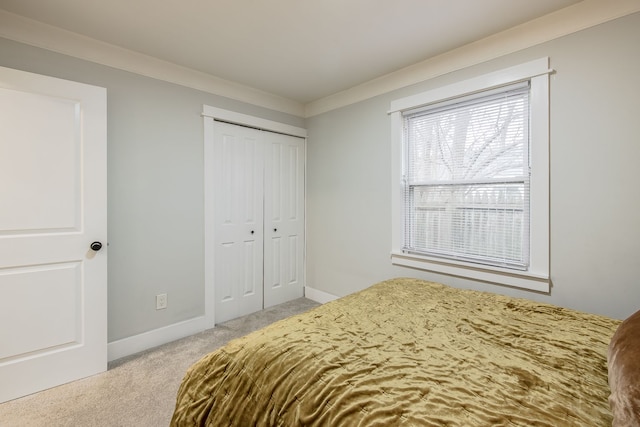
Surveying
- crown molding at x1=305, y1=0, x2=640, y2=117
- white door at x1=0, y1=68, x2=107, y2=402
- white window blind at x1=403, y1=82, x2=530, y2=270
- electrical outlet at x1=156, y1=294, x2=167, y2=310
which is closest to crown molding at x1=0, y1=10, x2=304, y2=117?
white door at x1=0, y1=68, x2=107, y2=402

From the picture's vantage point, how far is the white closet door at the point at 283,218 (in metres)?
→ 3.34

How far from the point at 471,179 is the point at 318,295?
2.14 metres

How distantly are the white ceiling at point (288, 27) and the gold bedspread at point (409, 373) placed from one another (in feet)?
6.02

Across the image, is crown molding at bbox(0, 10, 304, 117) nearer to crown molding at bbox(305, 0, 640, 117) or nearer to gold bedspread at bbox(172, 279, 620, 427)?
crown molding at bbox(305, 0, 640, 117)

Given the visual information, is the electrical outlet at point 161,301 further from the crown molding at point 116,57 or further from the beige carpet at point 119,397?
the crown molding at point 116,57

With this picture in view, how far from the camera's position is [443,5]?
177 centimetres

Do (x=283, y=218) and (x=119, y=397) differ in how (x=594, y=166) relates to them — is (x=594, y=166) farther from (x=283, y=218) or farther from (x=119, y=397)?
(x=119, y=397)

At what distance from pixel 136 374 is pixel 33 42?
2.39 meters

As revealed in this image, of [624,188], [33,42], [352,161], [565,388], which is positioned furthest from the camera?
[352,161]

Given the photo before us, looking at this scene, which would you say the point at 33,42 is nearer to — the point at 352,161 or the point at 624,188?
the point at 352,161

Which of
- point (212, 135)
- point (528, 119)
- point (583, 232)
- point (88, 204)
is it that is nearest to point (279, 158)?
point (212, 135)

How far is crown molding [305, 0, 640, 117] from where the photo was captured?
1727mm

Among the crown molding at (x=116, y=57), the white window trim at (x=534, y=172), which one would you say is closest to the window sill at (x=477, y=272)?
the white window trim at (x=534, y=172)

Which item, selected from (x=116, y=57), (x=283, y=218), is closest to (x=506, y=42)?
(x=283, y=218)
